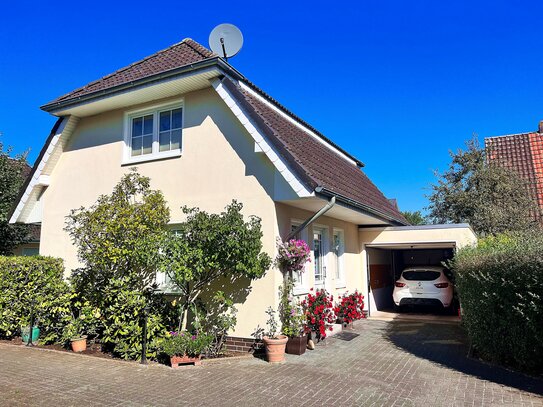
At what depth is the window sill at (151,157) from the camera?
390 inches

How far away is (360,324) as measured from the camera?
40.2ft

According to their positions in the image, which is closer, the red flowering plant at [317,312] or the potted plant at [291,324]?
the potted plant at [291,324]

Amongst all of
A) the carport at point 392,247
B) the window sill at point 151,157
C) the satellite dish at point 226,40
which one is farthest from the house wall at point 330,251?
the satellite dish at point 226,40

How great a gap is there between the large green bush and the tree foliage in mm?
6361

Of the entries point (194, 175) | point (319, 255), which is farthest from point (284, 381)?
point (194, 175)

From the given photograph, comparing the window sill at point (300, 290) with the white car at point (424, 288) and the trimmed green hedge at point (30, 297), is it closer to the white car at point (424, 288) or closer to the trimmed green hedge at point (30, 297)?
the trimmed green hedge at point (30, 297)

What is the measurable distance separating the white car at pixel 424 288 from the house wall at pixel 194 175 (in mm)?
7485

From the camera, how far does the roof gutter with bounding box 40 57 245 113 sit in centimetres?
866

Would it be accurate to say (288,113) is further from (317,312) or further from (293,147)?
(317,312)

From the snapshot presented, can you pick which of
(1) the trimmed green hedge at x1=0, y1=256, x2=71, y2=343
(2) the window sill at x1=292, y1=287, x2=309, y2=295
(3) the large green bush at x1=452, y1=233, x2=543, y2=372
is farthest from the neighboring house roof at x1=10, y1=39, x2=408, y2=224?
(1) the trimmed green hedge at x1=0, y1=256, x2=71, y2=343

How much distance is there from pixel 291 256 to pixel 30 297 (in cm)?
645

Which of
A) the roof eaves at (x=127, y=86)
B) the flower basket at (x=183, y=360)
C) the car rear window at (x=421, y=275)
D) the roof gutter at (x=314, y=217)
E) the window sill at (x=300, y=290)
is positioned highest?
the roof eaves at (x=127, y=86)

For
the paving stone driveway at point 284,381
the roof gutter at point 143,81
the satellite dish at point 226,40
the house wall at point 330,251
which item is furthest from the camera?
the satellite dish at point 226,40

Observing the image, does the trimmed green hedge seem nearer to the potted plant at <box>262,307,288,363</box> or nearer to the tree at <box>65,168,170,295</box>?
the tree at <box>65,168,170,295</box>
